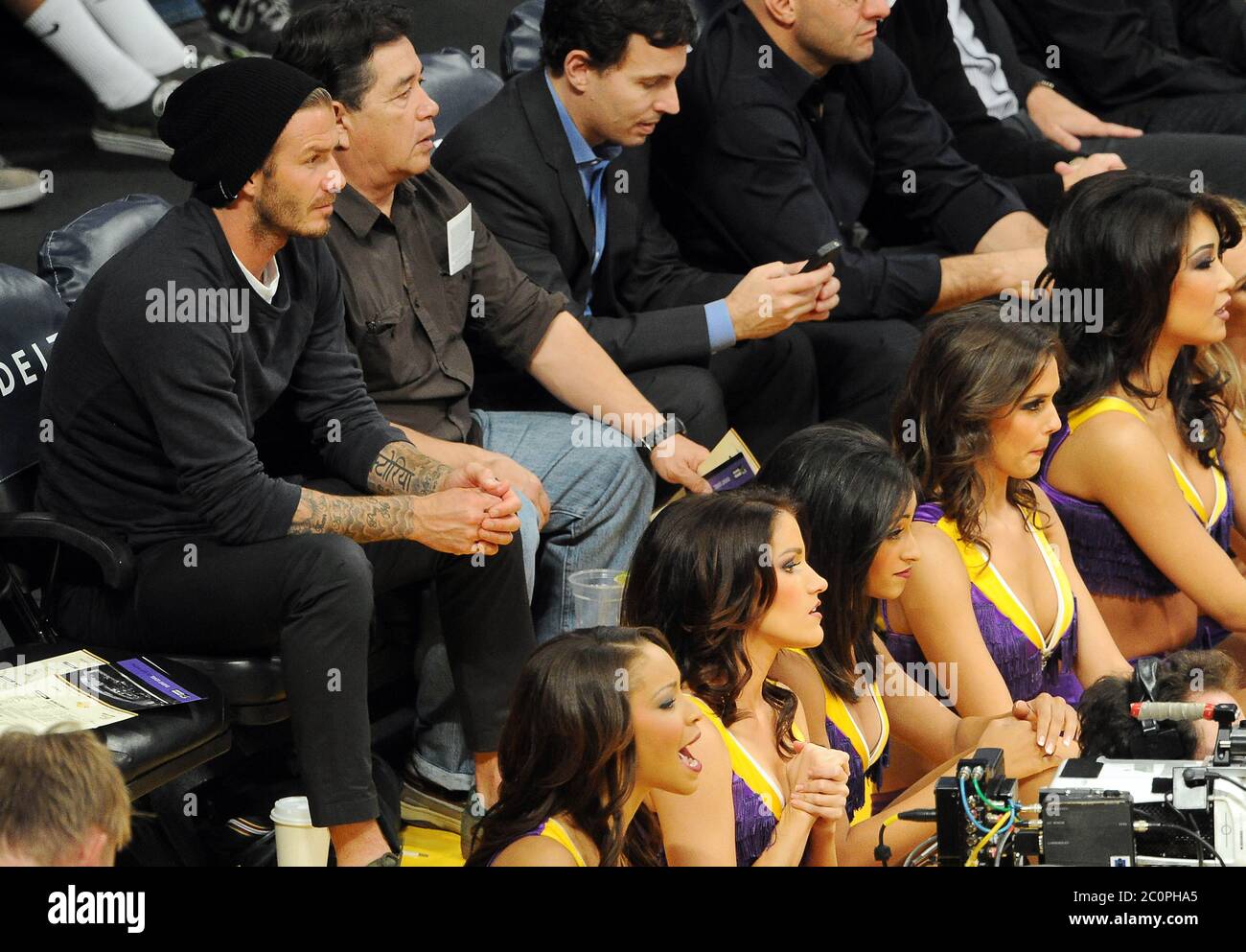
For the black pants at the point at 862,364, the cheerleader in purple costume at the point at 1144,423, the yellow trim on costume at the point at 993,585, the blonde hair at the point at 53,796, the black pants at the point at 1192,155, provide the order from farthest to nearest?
the black pants at the point at 1192,155, the black pants at the point at 862,364, the cheerleader in purple costume at the point at 1144,423, the yellow trim on costume at the point at 993,585, the blonde hair at the point at 53,796

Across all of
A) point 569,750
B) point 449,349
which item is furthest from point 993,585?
point 569,750

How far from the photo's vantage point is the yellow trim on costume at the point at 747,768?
2.31 metres

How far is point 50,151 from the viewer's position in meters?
3.68

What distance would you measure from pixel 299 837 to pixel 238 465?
0.55 meters

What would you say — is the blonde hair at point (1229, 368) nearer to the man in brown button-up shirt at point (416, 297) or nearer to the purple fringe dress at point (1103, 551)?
the purple fringe dress at point (1103, 551)

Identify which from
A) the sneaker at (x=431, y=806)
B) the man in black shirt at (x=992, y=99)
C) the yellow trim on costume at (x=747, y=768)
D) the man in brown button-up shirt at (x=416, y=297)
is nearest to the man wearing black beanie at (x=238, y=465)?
the man in brown button-up shirt at (x=416, y=297)

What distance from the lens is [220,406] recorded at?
8.29 ft

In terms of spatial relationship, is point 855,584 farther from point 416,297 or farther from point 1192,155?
point 1192,155

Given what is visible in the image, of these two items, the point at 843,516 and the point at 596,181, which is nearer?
the point at 843,516

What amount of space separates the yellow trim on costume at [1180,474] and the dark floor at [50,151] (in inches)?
77.2

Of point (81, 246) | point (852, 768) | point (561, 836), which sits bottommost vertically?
point (852, 768)

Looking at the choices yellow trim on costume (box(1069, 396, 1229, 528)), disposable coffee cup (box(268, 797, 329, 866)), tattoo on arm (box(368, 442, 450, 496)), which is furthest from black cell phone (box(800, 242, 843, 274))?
disposable coffee cup (box(268, 797, 329, 866))

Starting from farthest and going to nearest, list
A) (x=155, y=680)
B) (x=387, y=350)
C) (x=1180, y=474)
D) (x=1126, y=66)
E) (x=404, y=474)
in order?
(x=1126, y=66) → (x=1180, y=474) → (x=387, y=350) → (x=404, y=474) → (x=155, y=680)

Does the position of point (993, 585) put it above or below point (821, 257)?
below
